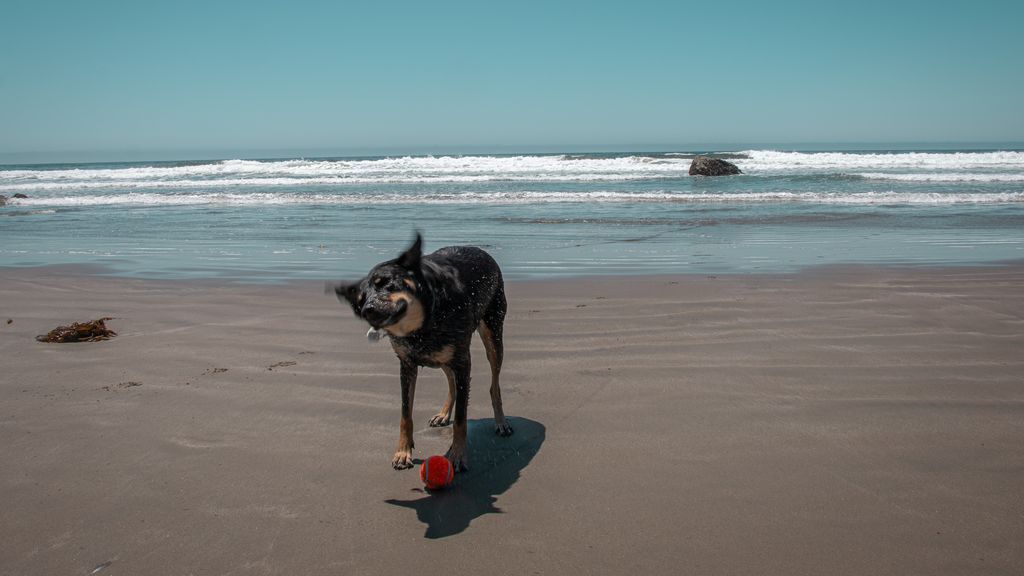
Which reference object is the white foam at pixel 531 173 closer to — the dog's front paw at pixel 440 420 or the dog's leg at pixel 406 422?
the dog's front paw at pixel 440 420

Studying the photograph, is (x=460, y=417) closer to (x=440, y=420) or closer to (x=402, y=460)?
(x=402, y=460)

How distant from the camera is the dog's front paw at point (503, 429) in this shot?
14.8ft

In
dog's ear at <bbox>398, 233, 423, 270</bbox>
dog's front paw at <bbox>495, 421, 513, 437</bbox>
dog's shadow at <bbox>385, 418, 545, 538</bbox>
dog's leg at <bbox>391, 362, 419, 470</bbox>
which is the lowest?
dog's shadow at <bbox>385, 418, 545, 538</bbox>

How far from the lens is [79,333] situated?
6.53 metres

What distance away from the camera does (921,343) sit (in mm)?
6070

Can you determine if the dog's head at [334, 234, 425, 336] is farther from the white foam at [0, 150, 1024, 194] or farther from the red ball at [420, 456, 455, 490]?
the white foam at [0, 150, 1024, 194]

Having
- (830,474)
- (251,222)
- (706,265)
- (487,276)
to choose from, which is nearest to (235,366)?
(487,276)

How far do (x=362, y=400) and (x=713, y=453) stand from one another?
2.46 m

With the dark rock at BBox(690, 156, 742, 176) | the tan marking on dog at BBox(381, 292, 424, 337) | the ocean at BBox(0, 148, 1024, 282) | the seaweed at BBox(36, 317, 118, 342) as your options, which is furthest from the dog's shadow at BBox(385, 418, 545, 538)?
the dark rock at BBox(690, 156, 742, 176)

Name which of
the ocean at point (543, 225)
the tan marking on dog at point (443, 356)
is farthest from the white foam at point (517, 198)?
the tan marking on dog at point (443, 356)

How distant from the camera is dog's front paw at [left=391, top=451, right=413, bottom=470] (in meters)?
3.96

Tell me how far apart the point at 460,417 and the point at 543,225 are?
1300 centimetres

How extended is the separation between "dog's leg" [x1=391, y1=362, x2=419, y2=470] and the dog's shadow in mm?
309

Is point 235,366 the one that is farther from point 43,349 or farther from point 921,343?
point 921,343
